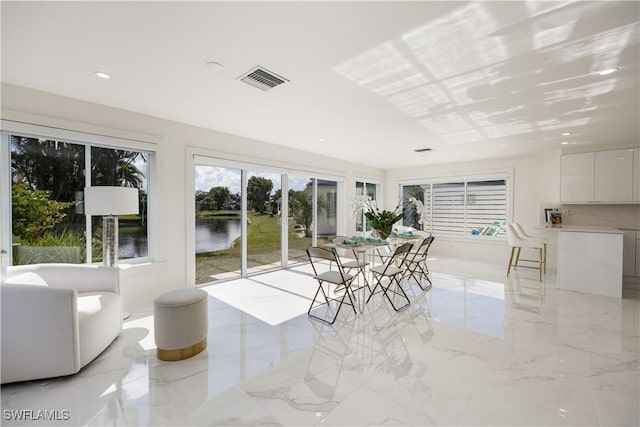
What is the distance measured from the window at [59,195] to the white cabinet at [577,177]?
7.12 m

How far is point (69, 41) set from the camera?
6.48ft

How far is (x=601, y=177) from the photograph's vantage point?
15.6 ft

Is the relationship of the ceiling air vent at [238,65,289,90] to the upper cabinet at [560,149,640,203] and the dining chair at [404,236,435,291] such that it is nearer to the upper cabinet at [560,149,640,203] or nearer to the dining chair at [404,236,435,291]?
the dining chair at [404,236,435,291]

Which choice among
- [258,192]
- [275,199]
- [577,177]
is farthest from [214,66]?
[577,177]

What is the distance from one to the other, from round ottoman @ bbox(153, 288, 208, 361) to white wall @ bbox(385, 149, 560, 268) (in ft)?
20.7

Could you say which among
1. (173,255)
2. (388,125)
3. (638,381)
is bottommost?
(638,381)

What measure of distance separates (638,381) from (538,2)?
8.88 ft

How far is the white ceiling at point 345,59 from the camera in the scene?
1684 mm

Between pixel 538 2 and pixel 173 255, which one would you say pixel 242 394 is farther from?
pixel 538 2

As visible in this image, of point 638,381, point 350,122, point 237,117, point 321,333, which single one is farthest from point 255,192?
point 638,381

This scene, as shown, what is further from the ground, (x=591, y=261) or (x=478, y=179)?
(x=478, y=179)

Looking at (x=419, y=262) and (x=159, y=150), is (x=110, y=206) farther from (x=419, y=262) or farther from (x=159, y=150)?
(x=419, y=262)

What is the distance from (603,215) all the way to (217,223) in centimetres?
689

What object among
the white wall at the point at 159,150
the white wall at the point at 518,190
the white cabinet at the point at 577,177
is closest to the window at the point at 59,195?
the white wall at the point at 159,150
